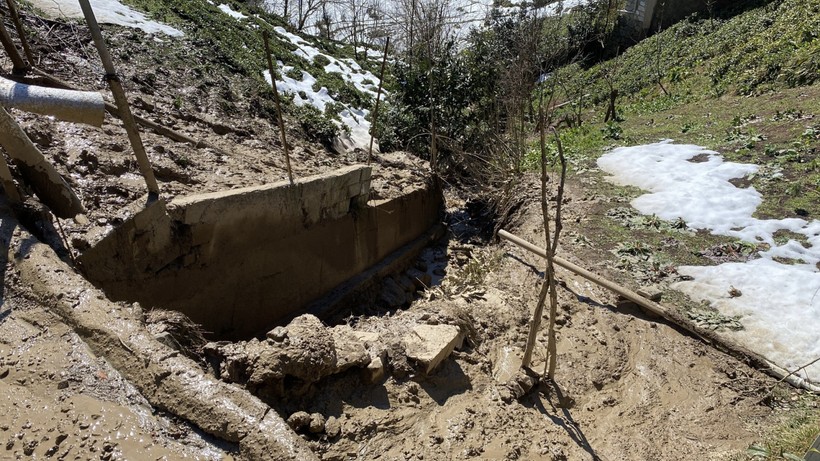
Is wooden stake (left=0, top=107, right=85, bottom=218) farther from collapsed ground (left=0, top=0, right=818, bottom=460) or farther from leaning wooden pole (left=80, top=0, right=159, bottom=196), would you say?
leaning wooden pole (left=80, top=0, right=159, bottom=196)

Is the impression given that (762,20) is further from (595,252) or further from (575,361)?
(575,361)

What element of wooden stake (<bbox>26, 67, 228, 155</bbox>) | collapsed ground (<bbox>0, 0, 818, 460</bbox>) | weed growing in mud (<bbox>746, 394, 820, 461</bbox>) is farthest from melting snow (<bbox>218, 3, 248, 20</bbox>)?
weed growing in mud (<bbox>746, 394, 820, 461</bbox>)

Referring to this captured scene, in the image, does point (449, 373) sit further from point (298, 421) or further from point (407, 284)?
point (407, 284)

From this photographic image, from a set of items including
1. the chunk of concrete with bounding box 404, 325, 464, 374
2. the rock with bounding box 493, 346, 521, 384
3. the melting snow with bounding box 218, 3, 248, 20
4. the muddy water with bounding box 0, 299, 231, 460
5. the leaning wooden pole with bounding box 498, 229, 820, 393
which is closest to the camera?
the muddy water with bounding box 0, 299, 231, 460

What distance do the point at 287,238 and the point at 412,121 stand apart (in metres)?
4.89

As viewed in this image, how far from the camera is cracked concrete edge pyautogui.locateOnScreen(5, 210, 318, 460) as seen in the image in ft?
8.63

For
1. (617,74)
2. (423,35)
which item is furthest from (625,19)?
(423,35)

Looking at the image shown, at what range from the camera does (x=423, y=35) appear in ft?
30.8

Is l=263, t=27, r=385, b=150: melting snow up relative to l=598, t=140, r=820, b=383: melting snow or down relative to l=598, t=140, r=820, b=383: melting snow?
up

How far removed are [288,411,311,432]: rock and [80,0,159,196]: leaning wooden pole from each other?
226 cm

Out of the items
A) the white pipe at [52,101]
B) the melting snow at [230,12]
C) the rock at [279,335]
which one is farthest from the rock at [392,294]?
the melting snow at [230,12]

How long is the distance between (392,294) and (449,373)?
98.4 inches

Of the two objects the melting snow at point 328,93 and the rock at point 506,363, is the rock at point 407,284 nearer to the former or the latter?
the rock at point 506,363

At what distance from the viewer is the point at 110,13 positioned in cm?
911
